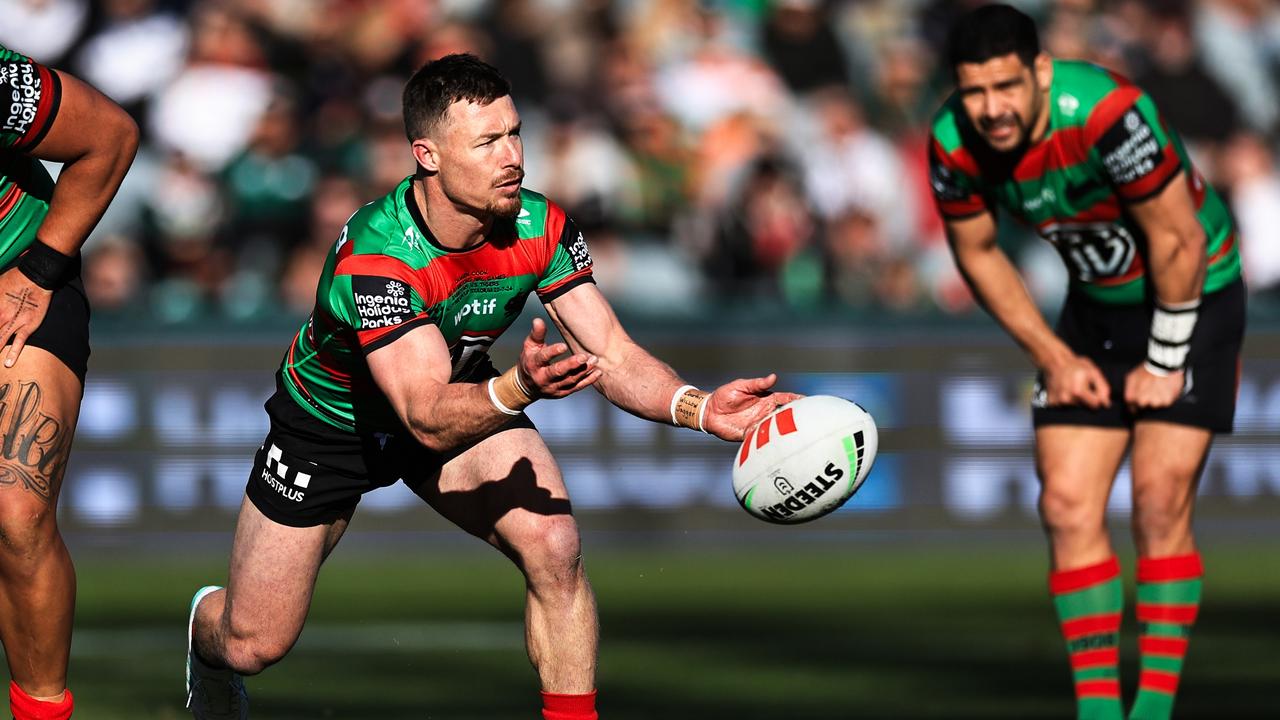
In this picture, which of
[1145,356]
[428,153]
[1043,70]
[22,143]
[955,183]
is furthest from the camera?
[1145,356]

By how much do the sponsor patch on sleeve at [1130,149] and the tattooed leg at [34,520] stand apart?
3.87 m

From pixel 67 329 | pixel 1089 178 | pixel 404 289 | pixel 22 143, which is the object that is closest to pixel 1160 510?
pixel 1089 178

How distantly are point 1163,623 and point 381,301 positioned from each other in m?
3.30

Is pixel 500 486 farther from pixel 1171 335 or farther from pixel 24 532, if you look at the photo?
pixel 1171 335

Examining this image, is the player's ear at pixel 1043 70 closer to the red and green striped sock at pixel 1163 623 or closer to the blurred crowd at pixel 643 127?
the red and green striped sock at pixel 1163 623

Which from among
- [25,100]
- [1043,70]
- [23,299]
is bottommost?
[23,299]

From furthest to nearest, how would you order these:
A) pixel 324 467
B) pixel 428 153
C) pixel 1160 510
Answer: pixel 1160 510 → pixel 324 467 → pixel 428 153

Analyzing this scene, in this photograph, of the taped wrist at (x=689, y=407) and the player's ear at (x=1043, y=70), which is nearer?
the taped wrist at (x=689, y=407)

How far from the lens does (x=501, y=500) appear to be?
7.39 m

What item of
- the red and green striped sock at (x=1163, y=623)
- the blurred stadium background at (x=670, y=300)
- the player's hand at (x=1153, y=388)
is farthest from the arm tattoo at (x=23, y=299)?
the red and green striped sock at (x=1163, y=623)

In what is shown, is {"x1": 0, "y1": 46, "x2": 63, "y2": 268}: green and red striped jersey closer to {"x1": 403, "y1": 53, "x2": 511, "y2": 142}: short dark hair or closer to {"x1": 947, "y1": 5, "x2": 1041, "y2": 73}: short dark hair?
{"x1": 403, "y1": 53, "x2": 511, "y2": 142}: short dark hair

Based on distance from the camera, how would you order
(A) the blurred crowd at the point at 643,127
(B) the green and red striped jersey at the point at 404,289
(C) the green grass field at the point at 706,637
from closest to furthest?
1. (B) the green and red striped jersey at the point at 404,289
2. (C) the green grass field at the point at 706,637
3. (A) the blurred crowd at the point at 643,127

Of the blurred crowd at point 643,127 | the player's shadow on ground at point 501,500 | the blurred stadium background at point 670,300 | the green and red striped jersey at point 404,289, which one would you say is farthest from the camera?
the blurred crowd at point 643,127

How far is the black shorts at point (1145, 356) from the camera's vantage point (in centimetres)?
815
